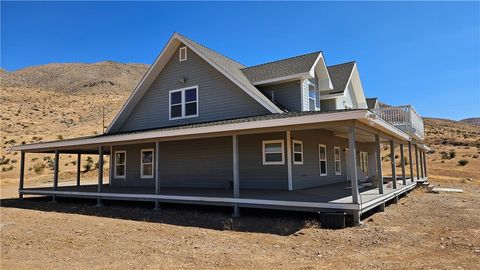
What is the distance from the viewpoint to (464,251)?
22.7ft

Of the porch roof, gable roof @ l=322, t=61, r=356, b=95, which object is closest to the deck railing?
the porch roof

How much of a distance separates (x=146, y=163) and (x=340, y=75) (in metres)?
11.6

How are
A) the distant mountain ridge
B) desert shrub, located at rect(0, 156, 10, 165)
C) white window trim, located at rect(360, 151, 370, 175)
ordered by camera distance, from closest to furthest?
white window trim, located at rect(360, 151, 370, 175) < desert shrub, located at rect(0, 156, 10, 165) < the distant mountain ridge

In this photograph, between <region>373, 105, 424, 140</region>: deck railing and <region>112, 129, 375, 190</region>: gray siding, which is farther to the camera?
<region>373, 105, 424, 140</region>: deck railing

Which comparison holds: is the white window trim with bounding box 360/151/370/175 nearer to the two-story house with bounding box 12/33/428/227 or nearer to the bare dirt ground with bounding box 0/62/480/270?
the two-story house with bounding box 12/33/428/227

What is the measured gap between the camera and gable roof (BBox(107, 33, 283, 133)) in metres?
14.6

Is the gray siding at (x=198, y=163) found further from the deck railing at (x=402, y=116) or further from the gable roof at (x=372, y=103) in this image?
the gable roof at (x=372, y=103)

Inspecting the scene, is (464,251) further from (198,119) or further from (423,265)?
(198,119)

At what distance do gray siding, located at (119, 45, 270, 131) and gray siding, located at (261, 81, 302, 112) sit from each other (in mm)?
2005

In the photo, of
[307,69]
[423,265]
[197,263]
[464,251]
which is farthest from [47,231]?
[307,69]

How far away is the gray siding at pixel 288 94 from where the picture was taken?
16016 mm

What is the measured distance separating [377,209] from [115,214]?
9.04 meters

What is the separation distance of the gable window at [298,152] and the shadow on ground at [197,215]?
9.12 feet

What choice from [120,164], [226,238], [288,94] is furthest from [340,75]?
[226,238]
